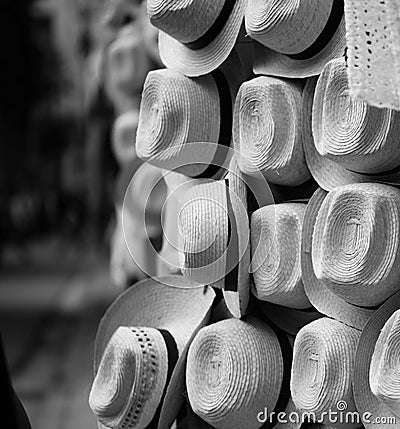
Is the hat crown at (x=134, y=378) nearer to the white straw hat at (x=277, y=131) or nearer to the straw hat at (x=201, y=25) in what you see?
the white straw hat at (x=277, y=131)

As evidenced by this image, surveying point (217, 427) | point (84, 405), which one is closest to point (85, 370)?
point (84, 405)

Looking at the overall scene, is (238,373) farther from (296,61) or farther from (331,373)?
(296,61)

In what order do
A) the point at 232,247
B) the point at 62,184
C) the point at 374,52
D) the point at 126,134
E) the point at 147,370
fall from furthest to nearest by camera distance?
the point at 62,184 → the point at 126,134 → the point at 147,370 → the point at 232,247 → the point at 374,52

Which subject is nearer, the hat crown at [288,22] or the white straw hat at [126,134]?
the hat crown at [288,22]

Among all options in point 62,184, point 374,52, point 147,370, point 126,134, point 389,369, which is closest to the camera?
point 374,52

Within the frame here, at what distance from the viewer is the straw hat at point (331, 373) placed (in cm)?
156

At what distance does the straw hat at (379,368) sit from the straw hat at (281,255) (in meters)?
0.18

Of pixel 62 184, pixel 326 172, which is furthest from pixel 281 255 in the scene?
pixel 62 184

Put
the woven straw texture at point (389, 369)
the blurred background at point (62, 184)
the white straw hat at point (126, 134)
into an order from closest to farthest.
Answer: the woven straw texture at point (389, 369) → the white straw hat at point (126, 134) → the blurred background at point (62, 184)

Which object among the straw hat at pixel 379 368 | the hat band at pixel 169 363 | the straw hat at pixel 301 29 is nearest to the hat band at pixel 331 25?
the straw hat at pixel 301 29

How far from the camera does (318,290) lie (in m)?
1.61

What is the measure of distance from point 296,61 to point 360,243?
0.37m

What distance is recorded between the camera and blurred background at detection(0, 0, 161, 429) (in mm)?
3992

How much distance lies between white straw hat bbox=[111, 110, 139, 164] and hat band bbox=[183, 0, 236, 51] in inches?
77.3
